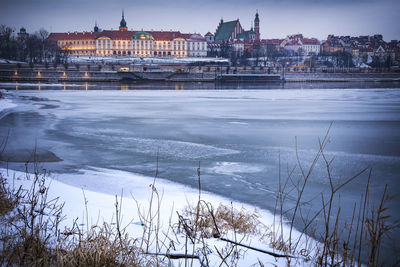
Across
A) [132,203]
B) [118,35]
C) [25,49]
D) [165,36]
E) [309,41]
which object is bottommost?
[132,203]

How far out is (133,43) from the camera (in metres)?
141

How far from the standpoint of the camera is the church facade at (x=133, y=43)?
460 ft

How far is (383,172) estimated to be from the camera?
7.52 m

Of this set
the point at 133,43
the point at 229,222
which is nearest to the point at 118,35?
the point at 133,43

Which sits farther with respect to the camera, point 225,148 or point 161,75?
point 161,75

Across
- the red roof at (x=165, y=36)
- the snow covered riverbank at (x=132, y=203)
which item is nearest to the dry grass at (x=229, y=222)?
the snow covered riverbank at (x=132, y=203)

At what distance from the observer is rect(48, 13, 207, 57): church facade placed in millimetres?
140250

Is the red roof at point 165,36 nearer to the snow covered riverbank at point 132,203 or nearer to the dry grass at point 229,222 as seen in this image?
the snow covered riverbank at point 132,203

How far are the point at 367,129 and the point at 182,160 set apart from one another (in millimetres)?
8723

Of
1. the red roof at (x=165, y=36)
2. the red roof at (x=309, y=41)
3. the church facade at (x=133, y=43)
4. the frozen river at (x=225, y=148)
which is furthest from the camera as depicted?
the red roof at (x=309, y=41)

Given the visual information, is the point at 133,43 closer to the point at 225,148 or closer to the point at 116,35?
the point at 116,35

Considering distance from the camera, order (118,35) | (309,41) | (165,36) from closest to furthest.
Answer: (118,35) < (165,36) < (309,41)

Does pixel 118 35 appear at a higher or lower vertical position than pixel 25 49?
higher

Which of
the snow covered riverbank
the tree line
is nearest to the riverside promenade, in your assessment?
the tree line
